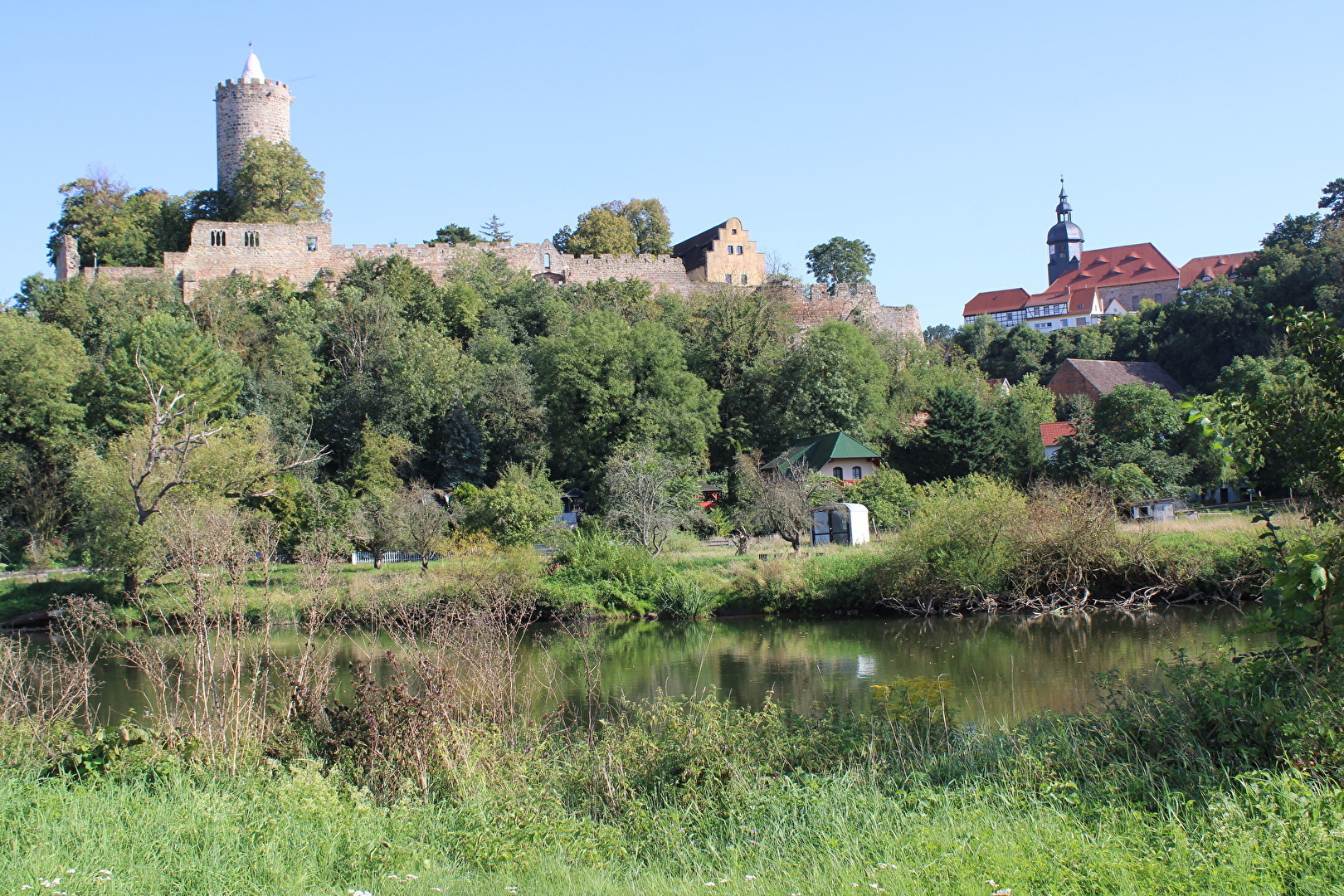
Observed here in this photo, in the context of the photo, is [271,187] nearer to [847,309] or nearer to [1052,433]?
[847,309]

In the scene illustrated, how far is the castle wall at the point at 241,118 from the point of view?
167 feet

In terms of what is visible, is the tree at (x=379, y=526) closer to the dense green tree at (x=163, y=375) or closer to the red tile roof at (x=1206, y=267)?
the dense green tree at (x=163, y=375)

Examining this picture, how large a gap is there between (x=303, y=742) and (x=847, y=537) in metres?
24.4

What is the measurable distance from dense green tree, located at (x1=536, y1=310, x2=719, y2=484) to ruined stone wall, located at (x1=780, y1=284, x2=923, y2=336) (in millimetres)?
14577

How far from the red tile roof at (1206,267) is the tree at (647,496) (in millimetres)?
64455

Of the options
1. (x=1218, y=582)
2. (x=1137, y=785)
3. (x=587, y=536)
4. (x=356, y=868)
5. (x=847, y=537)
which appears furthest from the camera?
(x=847, y=537)

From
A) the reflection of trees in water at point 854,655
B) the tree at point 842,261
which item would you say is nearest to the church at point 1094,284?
the tree at point 842,261

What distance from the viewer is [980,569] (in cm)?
2362

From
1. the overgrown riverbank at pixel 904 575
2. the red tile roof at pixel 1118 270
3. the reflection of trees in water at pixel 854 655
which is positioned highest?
the red tile roof at pixel 1118 270

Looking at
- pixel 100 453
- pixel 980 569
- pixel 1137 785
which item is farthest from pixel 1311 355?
pixel 100 453

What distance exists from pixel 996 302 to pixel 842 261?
43088 mm

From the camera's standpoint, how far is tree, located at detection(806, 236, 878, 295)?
211ft

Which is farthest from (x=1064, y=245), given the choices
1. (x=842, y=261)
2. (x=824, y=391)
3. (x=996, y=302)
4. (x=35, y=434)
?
(x=35, y=434)

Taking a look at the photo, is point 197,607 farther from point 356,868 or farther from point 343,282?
point 343,282
